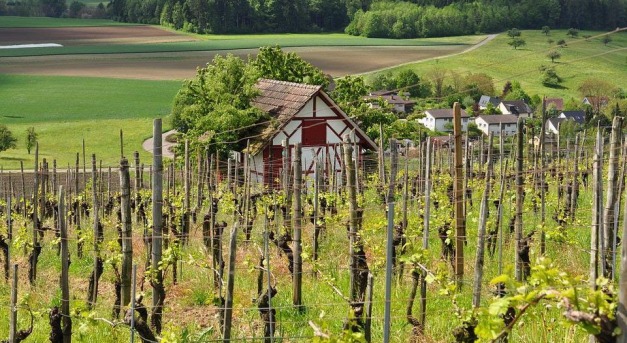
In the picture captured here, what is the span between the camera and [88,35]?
331ft

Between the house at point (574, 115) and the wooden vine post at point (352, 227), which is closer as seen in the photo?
the wooden vine post at point (352, 227)

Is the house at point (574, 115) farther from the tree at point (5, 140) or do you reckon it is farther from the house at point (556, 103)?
the tree at point (5, 140)

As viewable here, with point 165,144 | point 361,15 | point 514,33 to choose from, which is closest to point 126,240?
point 165,144

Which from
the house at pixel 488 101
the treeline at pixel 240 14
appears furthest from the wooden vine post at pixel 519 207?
the treeline at pixel 240 14

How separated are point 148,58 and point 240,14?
21680mm

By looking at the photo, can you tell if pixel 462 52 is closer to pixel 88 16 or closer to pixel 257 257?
Answer: pixel 88 16

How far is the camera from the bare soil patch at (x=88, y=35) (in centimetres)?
9550

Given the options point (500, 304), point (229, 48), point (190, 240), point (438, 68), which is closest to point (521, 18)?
point (438, 68)

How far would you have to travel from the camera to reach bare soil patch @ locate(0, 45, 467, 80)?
79062mm

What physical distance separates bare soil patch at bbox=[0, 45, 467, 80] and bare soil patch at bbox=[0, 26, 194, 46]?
27.3ft

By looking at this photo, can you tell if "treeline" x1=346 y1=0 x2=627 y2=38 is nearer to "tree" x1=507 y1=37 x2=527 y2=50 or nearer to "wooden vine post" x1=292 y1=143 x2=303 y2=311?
"tree" x1=507 y1=37 x2=527 y2=50

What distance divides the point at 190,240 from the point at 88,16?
111 m

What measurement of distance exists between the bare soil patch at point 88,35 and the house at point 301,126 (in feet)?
221

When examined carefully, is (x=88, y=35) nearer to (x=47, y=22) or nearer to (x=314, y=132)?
(x=47, y=22)
